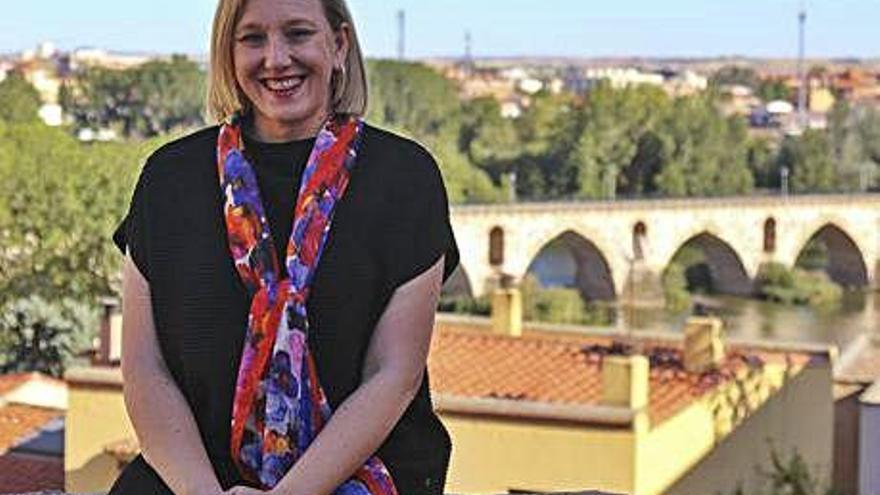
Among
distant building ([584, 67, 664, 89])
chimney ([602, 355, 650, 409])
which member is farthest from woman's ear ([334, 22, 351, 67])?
distant building ([584, 67, 664, 89])

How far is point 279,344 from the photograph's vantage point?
5.50ft

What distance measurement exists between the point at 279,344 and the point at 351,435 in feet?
0.35

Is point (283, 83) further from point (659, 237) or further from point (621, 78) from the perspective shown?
point (621, 78)

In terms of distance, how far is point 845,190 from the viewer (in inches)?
1698

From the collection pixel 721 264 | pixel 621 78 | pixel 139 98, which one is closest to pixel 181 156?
pixel 721 264

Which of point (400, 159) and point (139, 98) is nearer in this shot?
point (400, 159)

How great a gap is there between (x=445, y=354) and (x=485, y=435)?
1.97 m

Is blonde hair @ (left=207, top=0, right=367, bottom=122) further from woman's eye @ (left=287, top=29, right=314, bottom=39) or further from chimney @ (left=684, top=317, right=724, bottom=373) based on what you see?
chimney @ (left=684, top=317, right=724, bottom=373)

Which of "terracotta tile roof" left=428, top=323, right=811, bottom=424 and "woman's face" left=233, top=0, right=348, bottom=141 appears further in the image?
"terracotta tile roof" left=428, top=323, right=811, bottom=424

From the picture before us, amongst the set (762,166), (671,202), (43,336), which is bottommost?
(43,336)

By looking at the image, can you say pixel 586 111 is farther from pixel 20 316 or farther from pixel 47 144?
pixel 20 316

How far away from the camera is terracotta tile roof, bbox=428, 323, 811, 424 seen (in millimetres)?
8438

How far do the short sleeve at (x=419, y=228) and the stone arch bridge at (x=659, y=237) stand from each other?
1197 inches

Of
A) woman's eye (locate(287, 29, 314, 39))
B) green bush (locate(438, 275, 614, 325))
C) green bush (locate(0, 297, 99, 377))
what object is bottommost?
Answer: green bush (locate(438, 275, 614, 325))
